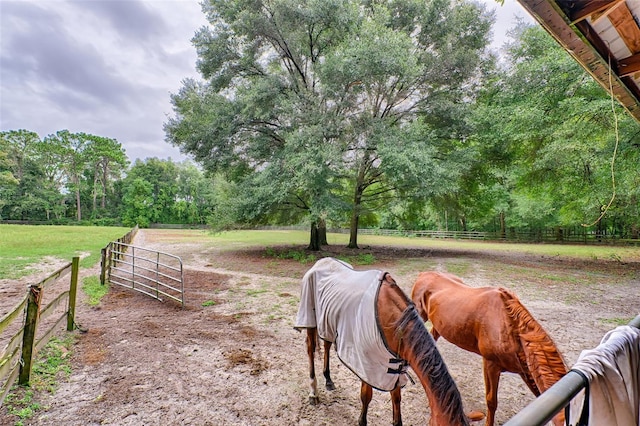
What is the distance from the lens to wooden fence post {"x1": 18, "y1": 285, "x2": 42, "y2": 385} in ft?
9.21

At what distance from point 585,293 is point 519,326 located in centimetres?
700

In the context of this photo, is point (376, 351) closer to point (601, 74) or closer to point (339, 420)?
point (339, 420)

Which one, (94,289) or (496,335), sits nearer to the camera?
(496,335)

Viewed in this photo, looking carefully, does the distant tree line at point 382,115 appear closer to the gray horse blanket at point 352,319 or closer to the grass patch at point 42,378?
the gray horse blanket at point 352,319

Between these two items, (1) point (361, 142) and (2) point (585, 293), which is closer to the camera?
(2) point (585, 293)

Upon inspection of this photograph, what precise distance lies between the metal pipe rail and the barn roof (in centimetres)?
182

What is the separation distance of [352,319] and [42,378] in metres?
3.43

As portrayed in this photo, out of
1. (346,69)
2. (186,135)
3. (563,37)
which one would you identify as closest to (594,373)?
(563,37)

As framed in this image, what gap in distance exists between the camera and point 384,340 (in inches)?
78.9

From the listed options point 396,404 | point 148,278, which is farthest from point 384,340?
point 148,278

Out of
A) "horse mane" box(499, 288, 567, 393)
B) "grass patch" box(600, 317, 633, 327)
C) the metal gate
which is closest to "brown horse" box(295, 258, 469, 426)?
"horse mane" box(499, 288, 567, 393)

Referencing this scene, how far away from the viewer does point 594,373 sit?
2.75 ft

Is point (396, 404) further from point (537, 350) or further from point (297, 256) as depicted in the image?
point (297, 256)

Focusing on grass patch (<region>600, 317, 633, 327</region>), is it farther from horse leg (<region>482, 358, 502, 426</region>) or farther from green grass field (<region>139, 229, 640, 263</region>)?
green grass field (<region>139, 229, 640, 263</region>)
